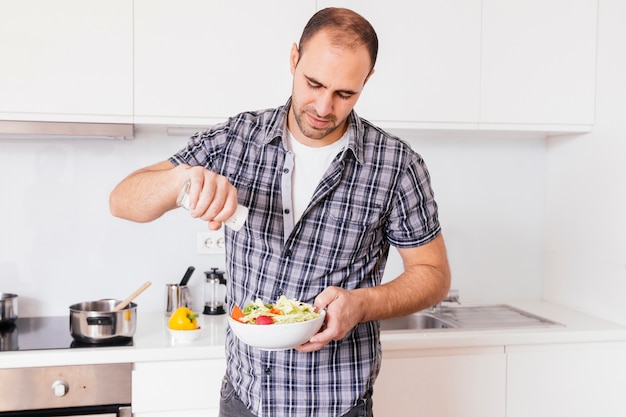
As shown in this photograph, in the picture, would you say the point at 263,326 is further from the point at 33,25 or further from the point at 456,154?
the point at 456,154

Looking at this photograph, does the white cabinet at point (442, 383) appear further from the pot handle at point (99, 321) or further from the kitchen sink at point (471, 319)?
the pot handle at point (99, 321)

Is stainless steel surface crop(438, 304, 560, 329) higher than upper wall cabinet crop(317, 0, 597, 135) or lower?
lower

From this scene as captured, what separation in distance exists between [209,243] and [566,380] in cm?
135

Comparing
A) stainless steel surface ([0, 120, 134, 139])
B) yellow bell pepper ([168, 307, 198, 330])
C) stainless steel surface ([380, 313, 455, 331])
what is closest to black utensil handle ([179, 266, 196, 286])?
yellow bell pepper ([168, 307, 198, 330])

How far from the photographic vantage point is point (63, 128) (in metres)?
2.01

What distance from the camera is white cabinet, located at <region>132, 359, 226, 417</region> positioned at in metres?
1.86

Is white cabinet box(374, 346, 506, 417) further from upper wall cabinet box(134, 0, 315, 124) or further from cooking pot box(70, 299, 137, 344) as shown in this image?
upper wall cabinet box(134, 0, 315, 124)

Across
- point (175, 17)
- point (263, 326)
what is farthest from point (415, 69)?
point (263, 326)

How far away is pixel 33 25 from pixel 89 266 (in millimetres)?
862

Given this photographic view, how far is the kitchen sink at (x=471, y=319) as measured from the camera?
2.22m

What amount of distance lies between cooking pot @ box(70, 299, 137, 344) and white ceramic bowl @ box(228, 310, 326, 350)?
872mm

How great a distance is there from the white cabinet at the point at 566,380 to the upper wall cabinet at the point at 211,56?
1.20 metres

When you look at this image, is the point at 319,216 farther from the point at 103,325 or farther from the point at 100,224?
the point at 100,224

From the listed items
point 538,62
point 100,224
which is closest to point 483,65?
point 538,62
